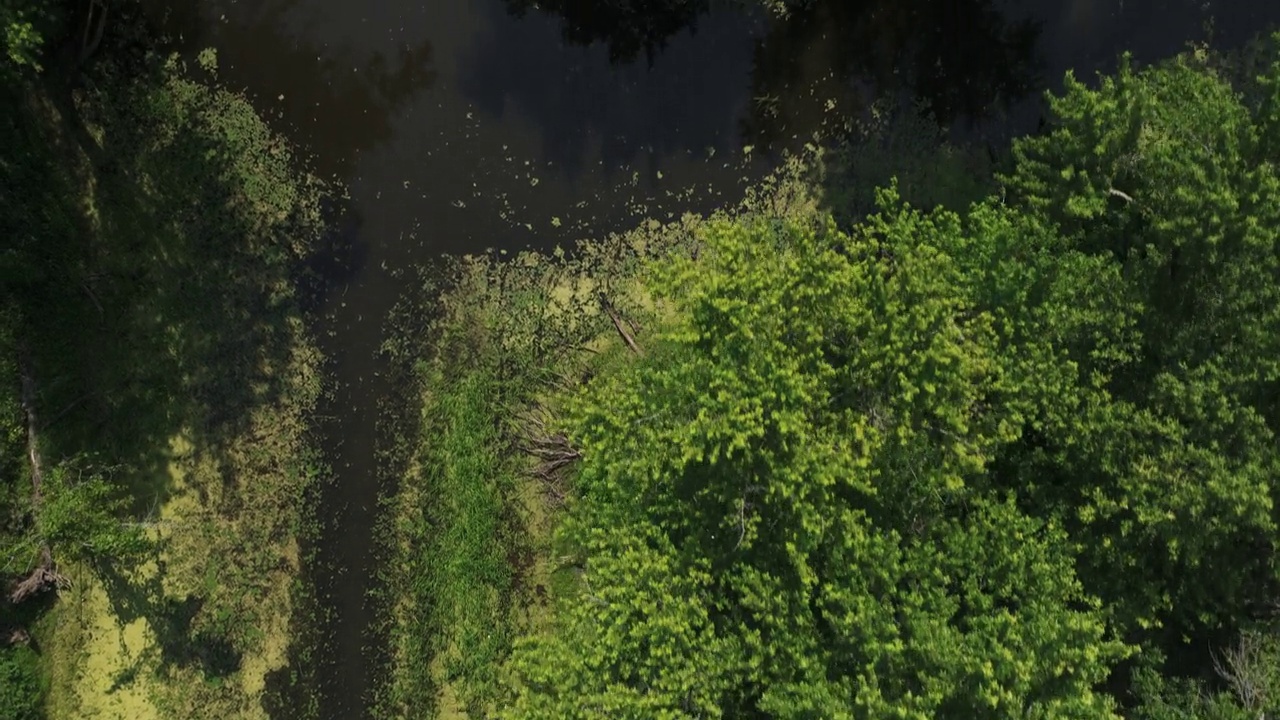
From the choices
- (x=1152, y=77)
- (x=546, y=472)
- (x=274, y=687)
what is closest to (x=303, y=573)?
(x=274, y=687)

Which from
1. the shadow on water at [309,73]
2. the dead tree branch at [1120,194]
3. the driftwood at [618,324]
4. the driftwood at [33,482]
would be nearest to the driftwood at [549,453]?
the driftwood at [618,324]

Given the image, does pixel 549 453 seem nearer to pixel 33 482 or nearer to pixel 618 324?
pixel 618 324

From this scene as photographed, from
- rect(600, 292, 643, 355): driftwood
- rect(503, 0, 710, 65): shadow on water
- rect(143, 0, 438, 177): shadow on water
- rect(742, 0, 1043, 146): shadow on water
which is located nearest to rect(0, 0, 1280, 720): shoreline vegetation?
rect(600, 292, 643, 355): driftwood

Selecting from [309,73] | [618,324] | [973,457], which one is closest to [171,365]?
[309,73]

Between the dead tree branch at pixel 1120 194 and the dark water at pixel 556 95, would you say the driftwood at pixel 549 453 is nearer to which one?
the dark water at pixel 556 95

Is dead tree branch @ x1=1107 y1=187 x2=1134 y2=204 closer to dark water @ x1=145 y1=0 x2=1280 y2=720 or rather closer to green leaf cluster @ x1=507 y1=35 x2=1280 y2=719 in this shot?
green leaf cluster @ x1=507 y1=35 x2=1280 y2=719

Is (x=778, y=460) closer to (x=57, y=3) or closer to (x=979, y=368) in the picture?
(x=979, y=368)
